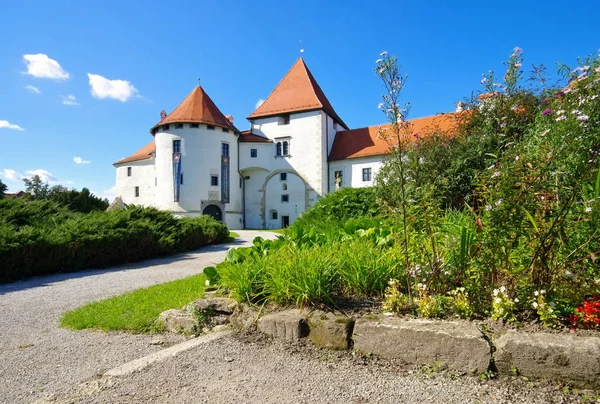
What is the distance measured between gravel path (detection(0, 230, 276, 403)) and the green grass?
6.3 inches

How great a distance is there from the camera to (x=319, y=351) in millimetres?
2889

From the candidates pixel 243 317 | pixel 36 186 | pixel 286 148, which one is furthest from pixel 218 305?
pixel 36 186

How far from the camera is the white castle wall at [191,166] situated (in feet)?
104

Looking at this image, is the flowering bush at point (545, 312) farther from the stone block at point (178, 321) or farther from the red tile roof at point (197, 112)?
the red tile roof at point (197, 112)

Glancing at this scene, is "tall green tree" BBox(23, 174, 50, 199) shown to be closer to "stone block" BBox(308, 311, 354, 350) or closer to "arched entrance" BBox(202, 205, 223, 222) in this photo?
"arched entrance" BBox(202, 205, 223, 222)

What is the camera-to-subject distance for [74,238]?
28.5ft

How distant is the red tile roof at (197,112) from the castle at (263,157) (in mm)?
85

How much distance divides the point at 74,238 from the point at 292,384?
324 inches

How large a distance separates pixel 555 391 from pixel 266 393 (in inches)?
68.0

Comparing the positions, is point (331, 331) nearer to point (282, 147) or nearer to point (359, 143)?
point (359, 143)

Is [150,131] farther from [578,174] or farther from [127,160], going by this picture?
[578,174]

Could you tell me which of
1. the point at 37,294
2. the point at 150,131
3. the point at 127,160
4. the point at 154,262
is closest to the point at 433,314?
the point at 37,294

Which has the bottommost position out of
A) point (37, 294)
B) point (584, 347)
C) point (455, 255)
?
point (37, 294)

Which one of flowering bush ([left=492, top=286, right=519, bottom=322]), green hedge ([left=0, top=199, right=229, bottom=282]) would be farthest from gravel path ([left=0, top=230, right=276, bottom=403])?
flowering bush ([left=492, top=286, right=519, bottom=322])
